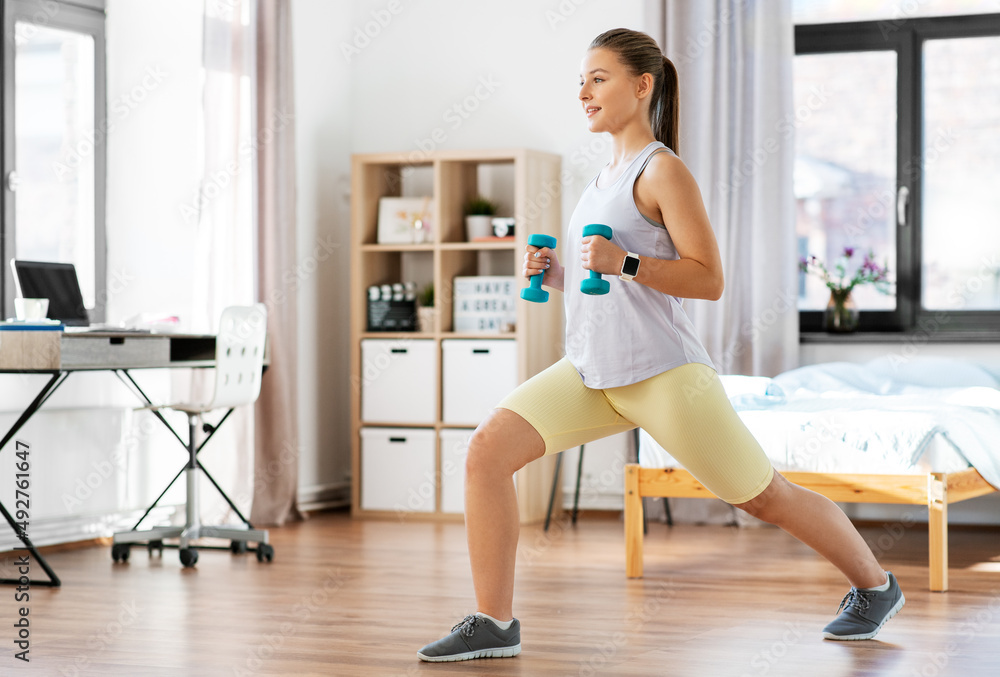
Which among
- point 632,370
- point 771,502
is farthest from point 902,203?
point 632,370

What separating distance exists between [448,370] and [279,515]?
940mm

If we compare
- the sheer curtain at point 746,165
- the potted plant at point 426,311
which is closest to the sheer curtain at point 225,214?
the potted plant at point 426,311

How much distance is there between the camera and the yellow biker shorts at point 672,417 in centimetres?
220

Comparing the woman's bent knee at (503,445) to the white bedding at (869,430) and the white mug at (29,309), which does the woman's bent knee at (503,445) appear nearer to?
the white bedding at (869,430)

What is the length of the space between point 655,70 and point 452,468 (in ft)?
9.57

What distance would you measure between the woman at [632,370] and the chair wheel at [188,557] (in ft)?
5.02

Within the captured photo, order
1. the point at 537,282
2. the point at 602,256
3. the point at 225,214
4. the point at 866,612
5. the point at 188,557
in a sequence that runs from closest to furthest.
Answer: the point at 602,256, the point at 537,282, the point at 866,612, the point at 188,557, the point at 225,214

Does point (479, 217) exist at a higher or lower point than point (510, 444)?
higher

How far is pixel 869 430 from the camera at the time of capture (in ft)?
11.3

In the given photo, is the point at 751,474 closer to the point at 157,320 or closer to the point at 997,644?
the point at 997,644

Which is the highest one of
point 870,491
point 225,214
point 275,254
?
point 225,214

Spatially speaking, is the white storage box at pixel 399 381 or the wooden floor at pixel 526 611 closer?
the wooden floor at pixel 526 611

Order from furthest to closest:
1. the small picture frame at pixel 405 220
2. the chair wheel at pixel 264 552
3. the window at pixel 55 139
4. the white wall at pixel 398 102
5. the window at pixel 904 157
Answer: the white wall at pixel 398 102, the small picture frame at pixel 405 220, the window at pixel 904 157, the window at pixel 55 139, the chair wheel at pixel 264 552

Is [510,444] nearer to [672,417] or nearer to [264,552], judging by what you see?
[672,417]
